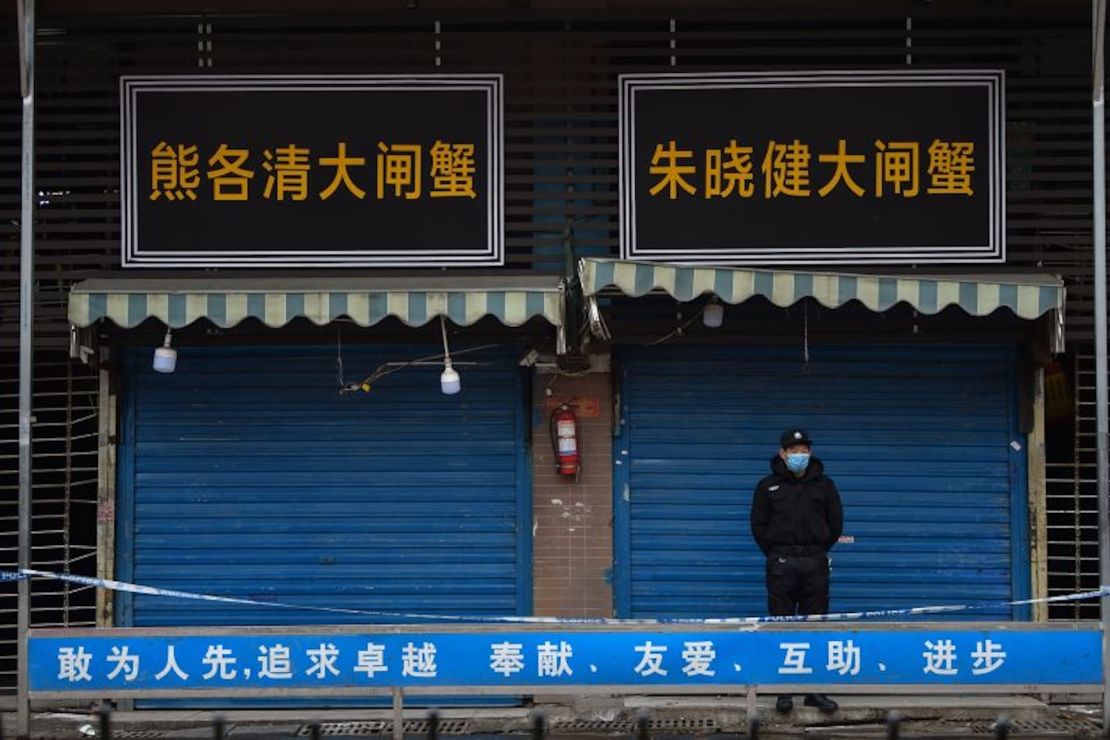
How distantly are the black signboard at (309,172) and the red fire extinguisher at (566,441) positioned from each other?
1.28m

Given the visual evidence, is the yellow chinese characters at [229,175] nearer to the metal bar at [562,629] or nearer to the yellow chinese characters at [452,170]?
the yellow chinese characters at [452,170]

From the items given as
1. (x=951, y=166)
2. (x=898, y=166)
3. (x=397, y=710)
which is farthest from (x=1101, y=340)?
(x=397, y=710)

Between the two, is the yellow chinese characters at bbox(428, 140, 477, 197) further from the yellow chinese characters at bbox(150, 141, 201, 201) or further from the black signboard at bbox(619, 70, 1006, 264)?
the yellow chinese characters at bbox(150, 141, 201, 201)

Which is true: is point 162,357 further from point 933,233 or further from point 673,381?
point 933,233

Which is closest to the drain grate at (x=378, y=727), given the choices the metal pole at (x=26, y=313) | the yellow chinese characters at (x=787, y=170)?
the metal pole at (x=26, y=313)

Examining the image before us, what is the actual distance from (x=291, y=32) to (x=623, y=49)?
2584 millimetres

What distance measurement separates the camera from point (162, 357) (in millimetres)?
10016

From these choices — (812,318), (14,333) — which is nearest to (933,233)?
(812,318)

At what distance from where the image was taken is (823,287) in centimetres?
917

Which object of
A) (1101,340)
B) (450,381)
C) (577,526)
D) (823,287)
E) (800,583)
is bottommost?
(800,583)

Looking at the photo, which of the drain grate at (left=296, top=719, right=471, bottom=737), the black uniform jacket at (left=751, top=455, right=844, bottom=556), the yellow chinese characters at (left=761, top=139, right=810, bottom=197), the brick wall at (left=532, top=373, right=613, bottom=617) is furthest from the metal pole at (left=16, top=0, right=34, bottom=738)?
the yellow chinese characters at (left=761, top=139, right=810, bottom=197)

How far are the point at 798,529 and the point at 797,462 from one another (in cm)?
47

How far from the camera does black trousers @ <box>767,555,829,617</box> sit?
951 cm

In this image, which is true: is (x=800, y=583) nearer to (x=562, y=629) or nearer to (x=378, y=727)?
(x=562, y=629)
